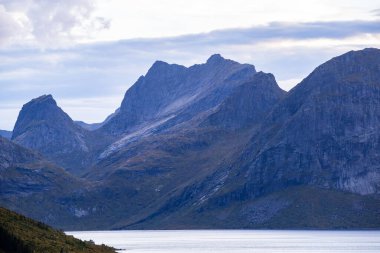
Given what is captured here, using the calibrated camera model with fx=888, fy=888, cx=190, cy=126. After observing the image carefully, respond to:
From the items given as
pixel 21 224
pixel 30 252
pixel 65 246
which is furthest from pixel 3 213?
pixel 30 252

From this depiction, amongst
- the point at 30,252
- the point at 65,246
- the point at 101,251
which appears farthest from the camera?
the point at 101,251

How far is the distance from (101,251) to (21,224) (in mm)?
21145

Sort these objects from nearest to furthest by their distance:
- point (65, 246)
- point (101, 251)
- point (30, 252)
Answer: point (30, 252) < point (65, 246) < point (101, 251)

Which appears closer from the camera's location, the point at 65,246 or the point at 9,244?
the point at 9,244

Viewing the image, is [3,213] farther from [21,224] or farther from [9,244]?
[9,244]

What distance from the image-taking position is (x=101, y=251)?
190m

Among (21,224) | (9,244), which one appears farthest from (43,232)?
(9,244)

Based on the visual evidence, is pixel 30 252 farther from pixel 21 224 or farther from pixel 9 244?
pixel 21 224

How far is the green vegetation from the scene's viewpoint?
155m

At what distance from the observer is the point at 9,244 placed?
155375mm

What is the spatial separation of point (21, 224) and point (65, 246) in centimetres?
1151

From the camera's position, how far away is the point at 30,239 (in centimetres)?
16188

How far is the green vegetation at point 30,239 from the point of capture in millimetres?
155250

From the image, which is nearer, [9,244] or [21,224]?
[9,244]
